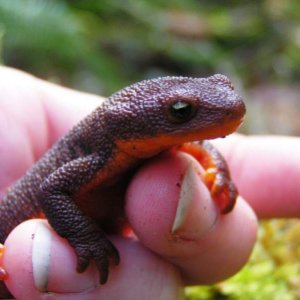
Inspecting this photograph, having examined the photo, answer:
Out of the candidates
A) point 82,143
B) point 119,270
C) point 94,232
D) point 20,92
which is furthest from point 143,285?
point 20,92

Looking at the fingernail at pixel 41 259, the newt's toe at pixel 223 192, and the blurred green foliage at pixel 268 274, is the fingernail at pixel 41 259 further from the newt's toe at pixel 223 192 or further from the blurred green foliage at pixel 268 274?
the blurred green foliage at pixel 268 274

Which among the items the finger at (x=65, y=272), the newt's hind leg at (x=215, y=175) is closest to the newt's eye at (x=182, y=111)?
the newt's hind leg at (x=215, y=175)

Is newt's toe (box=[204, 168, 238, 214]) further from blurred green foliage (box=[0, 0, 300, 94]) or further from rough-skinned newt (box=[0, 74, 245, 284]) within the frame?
blurred green foliage (box=[0, 0, 300, 94])

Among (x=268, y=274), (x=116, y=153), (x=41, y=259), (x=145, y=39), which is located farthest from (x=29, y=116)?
(x=145, y=39)

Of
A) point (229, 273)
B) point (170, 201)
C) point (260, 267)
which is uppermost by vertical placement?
point (170, 201)

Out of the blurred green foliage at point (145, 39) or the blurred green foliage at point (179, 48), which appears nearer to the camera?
the blurred green foliage at point (179, 48)

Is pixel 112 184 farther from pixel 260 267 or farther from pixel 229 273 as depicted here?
pixel 260 267

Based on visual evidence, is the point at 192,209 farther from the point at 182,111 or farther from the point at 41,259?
the point at 41,259
